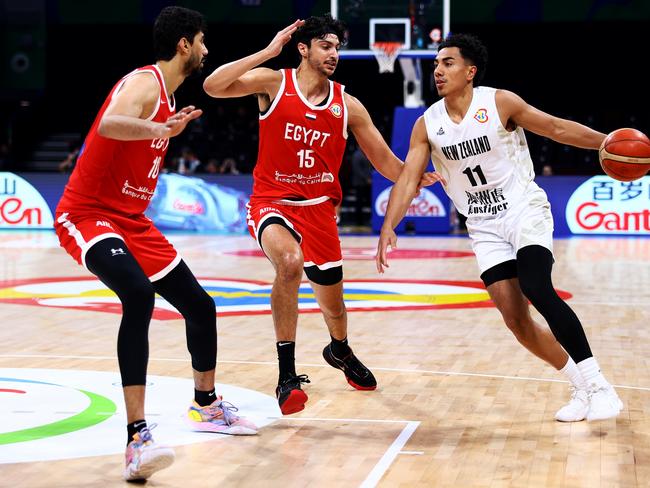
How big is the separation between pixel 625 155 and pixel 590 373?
113 centimetres

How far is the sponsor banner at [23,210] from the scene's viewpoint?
64.0 feet

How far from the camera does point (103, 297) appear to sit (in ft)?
32.8

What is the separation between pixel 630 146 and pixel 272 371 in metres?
2.58

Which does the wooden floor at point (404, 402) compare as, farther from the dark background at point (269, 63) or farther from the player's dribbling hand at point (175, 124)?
the dark background at point (269, 63)

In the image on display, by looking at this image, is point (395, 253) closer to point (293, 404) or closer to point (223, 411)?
point (293, 404)

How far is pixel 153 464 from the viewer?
3.96 meters

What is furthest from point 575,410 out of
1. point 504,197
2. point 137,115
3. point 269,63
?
point 269,63

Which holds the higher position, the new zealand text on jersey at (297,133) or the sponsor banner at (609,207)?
the new zealand text on jersey at (297,133)

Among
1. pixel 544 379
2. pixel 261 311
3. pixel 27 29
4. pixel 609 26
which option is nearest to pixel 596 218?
pixel 609 26

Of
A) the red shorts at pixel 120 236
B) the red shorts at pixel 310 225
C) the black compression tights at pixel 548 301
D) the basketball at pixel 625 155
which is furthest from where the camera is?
the red shorts at pixel 310 225

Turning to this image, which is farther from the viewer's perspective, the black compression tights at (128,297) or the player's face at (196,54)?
the player's face at (196,54)

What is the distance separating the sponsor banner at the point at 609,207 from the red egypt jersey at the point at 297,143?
12.3 meters

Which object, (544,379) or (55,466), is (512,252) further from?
(55,466)

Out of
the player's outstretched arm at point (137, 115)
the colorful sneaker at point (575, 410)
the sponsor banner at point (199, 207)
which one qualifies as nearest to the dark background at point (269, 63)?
the sponsor banner at point (199, 207)
